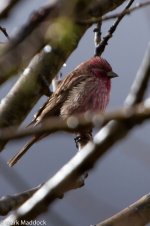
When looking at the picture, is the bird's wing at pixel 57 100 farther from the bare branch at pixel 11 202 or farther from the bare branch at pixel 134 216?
the bare branch at pixel 11 202

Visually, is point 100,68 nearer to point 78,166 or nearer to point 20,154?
point 20,154

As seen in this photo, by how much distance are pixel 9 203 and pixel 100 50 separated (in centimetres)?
197

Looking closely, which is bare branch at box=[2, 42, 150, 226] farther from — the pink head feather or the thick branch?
the pink head feather

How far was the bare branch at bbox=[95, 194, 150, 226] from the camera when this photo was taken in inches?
121

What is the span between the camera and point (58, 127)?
1.46m

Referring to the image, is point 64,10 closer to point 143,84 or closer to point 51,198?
point 143,84

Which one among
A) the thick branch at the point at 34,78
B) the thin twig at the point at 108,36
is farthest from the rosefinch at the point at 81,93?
the thick branch at the point at 34,78

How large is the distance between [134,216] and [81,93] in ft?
9.54

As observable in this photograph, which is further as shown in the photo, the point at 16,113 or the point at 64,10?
the point at 16,113

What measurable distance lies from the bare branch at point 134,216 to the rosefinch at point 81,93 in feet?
6.70

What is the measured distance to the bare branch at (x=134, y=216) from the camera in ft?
10.1

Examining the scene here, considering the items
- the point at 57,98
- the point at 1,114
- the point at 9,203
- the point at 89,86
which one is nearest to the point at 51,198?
the point at 9,203

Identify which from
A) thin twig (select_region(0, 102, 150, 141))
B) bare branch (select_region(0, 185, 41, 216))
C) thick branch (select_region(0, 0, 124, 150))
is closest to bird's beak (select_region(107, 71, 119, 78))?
thick branch (select_region(0, 0, 124, 150))

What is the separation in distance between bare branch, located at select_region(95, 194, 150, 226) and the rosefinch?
204 cm
